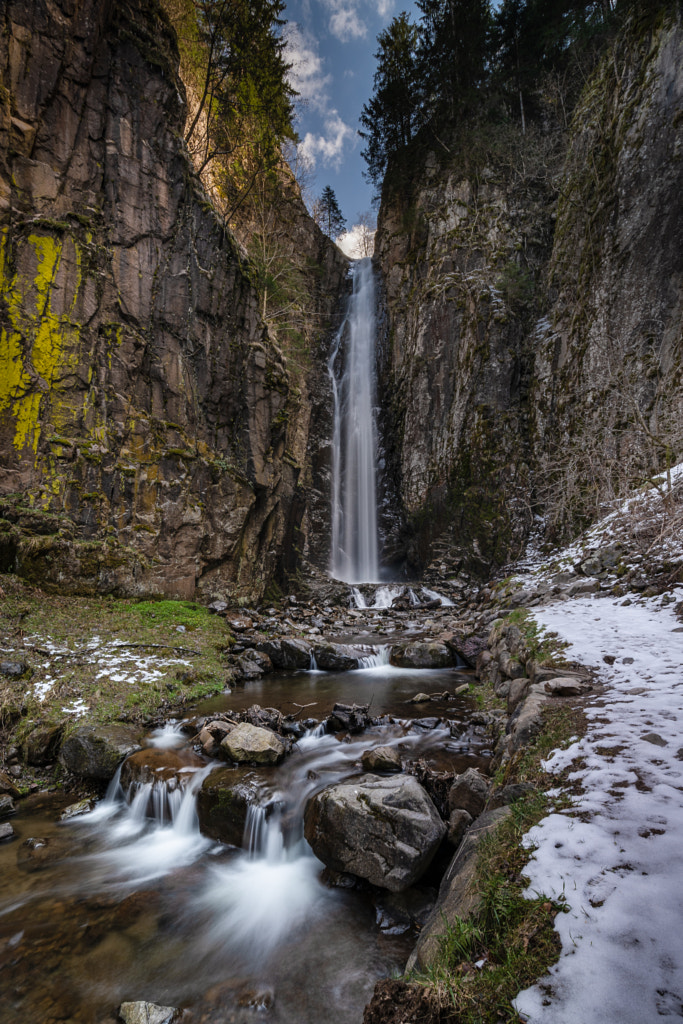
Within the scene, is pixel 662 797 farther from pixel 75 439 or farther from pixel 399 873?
pixel 75 439

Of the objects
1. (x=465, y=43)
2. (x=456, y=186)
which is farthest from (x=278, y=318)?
(x=465, y=43)

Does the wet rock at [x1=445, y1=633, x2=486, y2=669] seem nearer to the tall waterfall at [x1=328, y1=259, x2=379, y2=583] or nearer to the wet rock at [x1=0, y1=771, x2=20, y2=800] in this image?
the wet rock at [x1=0, y1=771, x2=20, y2=800]

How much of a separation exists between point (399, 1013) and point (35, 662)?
6618mm

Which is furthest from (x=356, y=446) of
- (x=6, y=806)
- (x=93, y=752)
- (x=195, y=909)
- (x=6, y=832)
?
(x=195, y=909)

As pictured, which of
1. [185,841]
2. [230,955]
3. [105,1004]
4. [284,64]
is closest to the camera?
[105,1004]

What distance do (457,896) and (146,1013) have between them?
79.6 inches

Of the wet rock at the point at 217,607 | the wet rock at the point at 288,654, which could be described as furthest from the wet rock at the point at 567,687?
the wet rock at the point at 217,607

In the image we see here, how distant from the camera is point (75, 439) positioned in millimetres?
9680

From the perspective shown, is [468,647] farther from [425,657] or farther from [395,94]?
[395,94]

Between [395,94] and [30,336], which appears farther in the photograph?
[395,94]

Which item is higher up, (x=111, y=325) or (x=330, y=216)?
(x=330, y=216)

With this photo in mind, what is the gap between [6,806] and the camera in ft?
14.7

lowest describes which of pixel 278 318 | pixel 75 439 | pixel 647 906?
pixel 647 906

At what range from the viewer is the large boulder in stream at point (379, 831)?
3268mm
